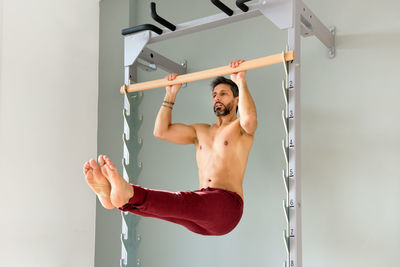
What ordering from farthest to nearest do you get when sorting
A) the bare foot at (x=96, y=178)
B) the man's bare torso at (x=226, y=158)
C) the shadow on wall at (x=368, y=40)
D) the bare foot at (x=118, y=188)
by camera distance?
the shadow on wall at (x=368, y=40)
the man's bare torso at (x=226, y=158)
the bare foot at (x=96, y=178)
the bare foot at (x=118, y=188)

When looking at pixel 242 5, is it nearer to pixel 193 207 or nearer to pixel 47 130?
pixel 193 207

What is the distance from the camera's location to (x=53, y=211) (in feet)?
12.3

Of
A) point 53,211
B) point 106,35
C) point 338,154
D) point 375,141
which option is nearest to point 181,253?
point 53,211

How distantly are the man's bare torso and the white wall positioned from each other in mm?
1377

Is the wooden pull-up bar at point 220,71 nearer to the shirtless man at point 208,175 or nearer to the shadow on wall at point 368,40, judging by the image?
the shirtless man at point 208,175

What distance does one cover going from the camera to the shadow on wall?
3080 mm

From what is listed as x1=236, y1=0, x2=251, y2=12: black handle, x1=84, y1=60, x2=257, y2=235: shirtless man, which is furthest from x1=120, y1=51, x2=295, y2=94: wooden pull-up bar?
x1=236, y1=0, x2=251, y2=12: black handle

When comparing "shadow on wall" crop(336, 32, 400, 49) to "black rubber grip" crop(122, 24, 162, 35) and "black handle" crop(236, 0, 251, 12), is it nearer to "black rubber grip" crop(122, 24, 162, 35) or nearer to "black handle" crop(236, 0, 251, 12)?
"black handle" crop(236, 0, 251, 12)

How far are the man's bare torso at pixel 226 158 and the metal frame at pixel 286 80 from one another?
1.07 ft

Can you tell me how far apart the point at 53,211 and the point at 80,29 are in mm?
1624

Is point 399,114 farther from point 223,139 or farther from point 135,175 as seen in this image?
point 135,175

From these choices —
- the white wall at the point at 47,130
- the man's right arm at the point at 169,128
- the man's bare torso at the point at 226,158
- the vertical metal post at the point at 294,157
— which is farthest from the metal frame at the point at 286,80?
the white wall at the point at 47,130

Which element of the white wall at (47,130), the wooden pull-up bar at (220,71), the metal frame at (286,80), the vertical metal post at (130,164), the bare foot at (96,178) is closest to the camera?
the bare foot at (96,178)

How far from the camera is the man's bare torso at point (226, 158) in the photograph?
2.93 metres
